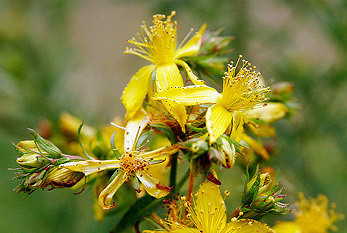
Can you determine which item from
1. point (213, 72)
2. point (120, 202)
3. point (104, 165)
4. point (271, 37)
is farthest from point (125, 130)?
point (271, 37)

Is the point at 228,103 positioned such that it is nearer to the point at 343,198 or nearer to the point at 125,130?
the point at 125,130

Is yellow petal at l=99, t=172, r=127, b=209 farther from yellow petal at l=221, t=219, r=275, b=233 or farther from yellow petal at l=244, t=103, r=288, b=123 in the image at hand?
yellow petal at l=244, t=103, r=288, b=123

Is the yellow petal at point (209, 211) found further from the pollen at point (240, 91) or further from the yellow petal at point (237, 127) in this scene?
the pollen at point (240, 91)

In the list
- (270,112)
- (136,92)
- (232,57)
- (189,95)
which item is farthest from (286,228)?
(232,57)

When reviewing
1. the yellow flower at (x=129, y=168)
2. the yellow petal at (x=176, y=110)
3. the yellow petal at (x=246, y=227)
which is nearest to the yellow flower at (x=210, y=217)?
the yellow petal at (x=246, y=227)

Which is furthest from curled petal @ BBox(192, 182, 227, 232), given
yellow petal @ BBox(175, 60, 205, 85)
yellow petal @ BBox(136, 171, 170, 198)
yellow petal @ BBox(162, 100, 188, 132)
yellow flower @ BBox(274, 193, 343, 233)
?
yellow flower @ BBox(274, 193, 343, 233)

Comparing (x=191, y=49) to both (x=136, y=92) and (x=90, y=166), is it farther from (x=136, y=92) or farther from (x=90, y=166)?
(x=90, y=166)

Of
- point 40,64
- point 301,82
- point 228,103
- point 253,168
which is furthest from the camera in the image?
point 40,64
